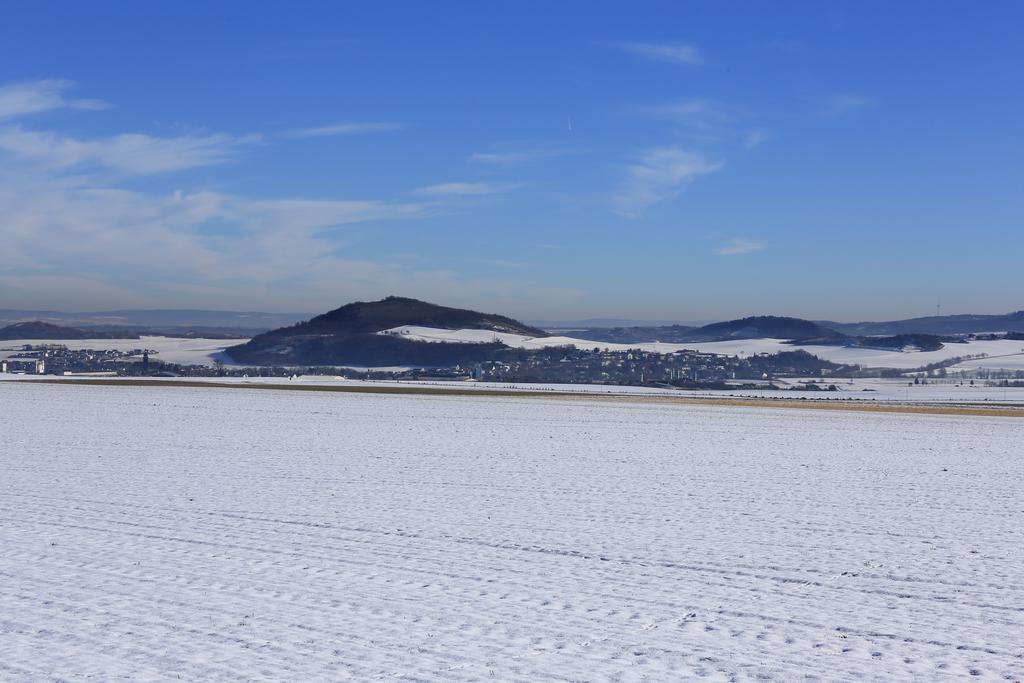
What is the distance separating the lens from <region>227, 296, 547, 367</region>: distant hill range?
115m

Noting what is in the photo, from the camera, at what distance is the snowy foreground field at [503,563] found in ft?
26.4

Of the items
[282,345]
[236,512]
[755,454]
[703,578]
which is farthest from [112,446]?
[282,345]

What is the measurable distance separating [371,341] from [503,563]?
112731mm

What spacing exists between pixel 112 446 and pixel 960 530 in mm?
18837

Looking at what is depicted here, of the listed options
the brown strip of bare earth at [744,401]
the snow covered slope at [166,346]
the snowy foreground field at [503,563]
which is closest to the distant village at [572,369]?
the snow covered slope at [166,346]

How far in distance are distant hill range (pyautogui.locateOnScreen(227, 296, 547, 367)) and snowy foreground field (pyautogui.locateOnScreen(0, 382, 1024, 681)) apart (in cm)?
8899

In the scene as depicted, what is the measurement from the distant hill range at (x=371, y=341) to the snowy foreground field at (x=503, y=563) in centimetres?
8899

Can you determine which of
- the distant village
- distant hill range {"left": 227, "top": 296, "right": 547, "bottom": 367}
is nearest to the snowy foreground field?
the distant village

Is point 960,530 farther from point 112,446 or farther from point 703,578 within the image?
point 112,446

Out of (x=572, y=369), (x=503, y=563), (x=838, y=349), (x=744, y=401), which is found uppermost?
(x=838, y=349)

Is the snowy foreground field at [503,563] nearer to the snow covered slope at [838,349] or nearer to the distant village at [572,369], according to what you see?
the distant village at [572,369]

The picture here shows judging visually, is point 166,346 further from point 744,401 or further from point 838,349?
point 744,401

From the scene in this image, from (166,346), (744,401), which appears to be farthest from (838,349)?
(166,346)

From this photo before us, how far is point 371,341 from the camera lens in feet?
403
